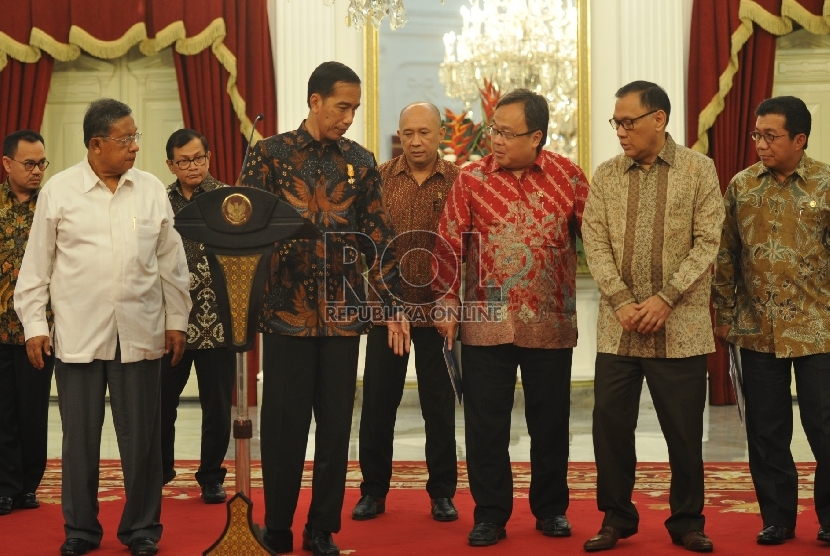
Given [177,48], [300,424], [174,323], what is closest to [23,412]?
[174,323]

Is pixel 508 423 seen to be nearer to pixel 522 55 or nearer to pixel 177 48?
pixel 522 55

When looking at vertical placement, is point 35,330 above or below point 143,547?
above

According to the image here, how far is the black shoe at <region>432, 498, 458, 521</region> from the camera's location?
4035mm

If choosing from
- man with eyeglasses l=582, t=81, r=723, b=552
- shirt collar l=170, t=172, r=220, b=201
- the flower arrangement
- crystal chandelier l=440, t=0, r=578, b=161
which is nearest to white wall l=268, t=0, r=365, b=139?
the flower arrangement

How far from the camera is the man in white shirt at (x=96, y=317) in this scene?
11.5 ft

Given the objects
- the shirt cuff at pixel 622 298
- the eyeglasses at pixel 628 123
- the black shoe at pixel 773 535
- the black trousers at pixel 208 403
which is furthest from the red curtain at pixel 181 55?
the black shoe at pixel 773 535

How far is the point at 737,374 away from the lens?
3.76 m

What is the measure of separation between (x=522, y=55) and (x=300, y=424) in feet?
14.9

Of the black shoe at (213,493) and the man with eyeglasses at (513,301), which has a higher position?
the man with eyeglasses at (513,301)

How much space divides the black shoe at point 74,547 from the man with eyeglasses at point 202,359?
38.0 inches

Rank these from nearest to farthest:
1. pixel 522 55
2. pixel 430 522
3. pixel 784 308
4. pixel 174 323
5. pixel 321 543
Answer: pixel 321 543 < pixel 784 308 < pixel 174 323 < pixel 430 522 < pixel 522 55

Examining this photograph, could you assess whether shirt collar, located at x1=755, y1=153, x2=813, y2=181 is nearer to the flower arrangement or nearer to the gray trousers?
the gray trousers

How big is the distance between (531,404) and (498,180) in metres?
0.82

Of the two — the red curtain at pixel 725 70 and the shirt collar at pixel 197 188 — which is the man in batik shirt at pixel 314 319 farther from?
the red curtain at pixel 725 70
